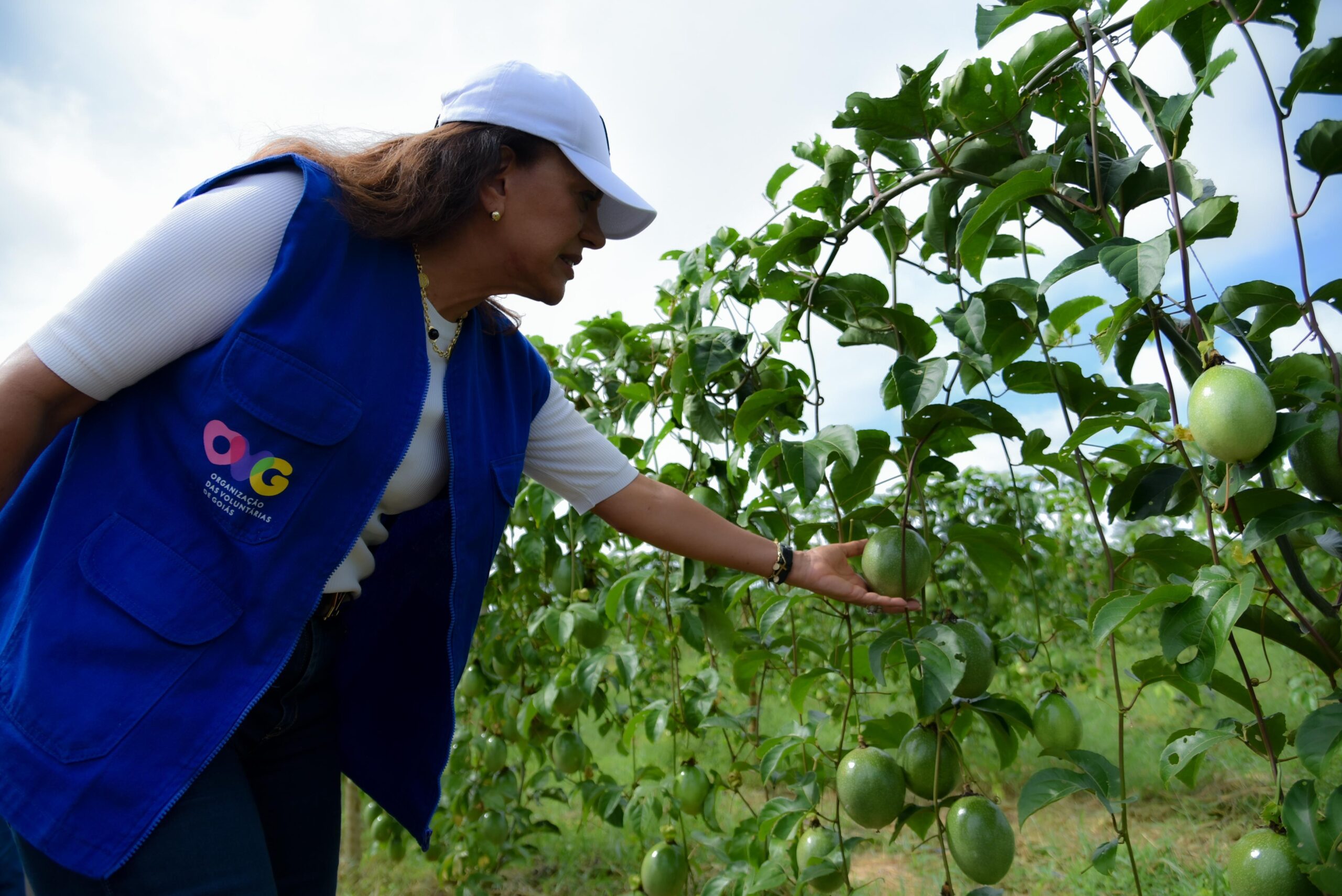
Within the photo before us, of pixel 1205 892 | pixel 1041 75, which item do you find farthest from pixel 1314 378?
pixel 1205 892

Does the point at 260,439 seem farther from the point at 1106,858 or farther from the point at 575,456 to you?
the point at 1106,858

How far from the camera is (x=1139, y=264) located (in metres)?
1.06

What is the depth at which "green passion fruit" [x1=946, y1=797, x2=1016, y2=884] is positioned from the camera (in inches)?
48.6

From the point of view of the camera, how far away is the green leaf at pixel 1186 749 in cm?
104

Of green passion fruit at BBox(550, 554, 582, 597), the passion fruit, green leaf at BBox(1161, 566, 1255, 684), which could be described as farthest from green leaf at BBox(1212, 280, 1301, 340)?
the passion fruit

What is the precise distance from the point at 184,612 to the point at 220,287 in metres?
0.35

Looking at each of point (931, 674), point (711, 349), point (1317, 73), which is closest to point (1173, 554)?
point (931, 674)

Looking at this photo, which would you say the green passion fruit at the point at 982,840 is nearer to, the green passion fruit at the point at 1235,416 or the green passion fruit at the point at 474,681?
the green passion fruit at the point at 1235,416

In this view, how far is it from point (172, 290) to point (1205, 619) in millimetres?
1150

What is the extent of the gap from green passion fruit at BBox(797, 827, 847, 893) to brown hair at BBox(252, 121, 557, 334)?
110 centimetres

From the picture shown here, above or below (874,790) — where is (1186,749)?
above

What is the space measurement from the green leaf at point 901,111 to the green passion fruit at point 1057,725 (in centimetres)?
90

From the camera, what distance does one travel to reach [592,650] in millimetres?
2119

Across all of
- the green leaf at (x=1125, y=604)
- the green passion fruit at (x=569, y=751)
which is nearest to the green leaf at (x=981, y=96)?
the green leaf at (x=1125, y=604)
